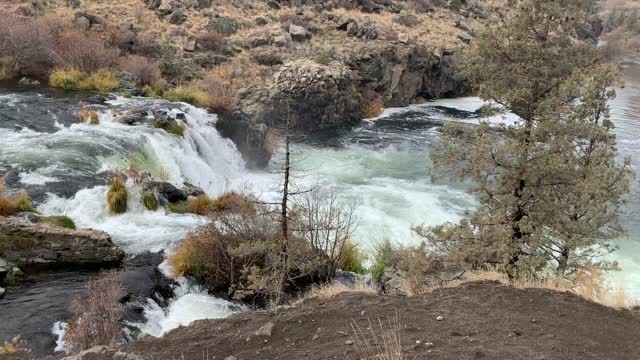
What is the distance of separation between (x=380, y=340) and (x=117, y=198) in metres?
9.76

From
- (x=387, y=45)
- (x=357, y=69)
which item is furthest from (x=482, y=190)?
(x=387, y=45)

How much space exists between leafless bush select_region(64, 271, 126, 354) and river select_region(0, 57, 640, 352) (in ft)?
3.07

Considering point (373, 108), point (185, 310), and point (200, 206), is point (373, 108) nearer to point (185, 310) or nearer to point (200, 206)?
point (200, 206)

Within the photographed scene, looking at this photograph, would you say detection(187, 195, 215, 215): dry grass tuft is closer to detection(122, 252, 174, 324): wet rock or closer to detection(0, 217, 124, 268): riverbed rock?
detection(122, 252, 174, 324): wet rock

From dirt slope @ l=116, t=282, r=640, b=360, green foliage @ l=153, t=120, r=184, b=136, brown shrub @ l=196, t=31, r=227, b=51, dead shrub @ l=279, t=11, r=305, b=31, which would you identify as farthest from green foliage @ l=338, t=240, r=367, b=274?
dead shrub @ l=279, t=11, r=305, b=31

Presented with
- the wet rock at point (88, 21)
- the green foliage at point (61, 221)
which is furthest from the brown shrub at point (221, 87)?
the green foliage at point (61, 221)

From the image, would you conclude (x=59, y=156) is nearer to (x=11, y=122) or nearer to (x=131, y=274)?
(x=11, y=122)

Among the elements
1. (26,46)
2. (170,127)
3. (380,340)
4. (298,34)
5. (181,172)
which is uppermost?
(298,34)

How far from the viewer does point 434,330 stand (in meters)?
6.09

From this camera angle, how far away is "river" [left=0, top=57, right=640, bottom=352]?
1306cm

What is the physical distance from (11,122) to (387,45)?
23.7m

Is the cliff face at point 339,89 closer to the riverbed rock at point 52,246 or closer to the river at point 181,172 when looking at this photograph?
the river at point 181,172

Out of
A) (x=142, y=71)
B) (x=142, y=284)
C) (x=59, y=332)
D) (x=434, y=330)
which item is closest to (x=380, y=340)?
(x=434, y=330)

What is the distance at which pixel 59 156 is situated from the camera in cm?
1522
